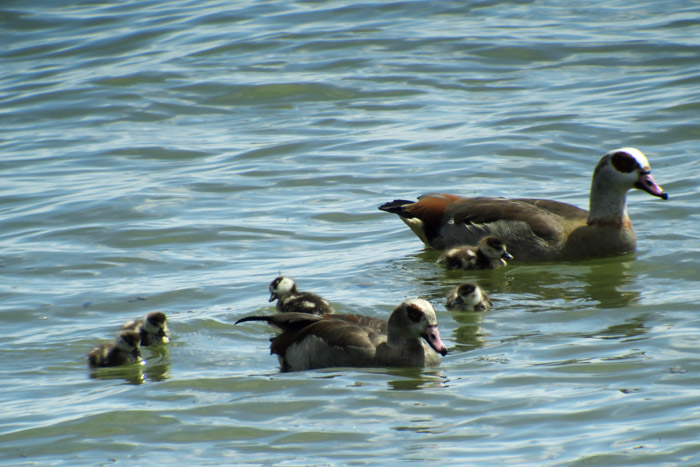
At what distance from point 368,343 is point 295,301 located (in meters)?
1.27

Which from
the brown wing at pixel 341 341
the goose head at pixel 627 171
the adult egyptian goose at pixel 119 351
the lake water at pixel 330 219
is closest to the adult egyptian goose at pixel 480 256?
the lake water at pixel 330 219

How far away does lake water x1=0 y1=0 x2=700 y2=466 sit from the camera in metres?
5.84

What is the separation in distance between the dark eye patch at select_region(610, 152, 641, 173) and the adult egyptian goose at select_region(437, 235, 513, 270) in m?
1.30

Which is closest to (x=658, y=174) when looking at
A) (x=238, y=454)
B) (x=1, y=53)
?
(x=238, y=454)

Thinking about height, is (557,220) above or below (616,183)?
below

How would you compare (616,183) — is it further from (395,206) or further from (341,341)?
(341,341)

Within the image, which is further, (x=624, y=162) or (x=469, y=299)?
(x=624, y=162)

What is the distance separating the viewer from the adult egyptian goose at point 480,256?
32.4 feet

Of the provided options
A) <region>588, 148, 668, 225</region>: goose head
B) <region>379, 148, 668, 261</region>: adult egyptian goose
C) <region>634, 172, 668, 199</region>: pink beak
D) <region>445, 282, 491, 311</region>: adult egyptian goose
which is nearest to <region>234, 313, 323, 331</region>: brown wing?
→ <region>445, 282, 491, 311</region>: adult egyptian goose

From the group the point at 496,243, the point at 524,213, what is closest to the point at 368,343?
the point at 496,243

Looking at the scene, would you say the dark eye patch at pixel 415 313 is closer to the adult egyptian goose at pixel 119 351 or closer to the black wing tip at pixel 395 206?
the adult egyptian goose at pixel 119 351

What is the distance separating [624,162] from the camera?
34.0 feet

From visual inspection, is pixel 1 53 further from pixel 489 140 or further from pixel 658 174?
pixel 658 174

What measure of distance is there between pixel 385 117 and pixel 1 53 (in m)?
9.75
